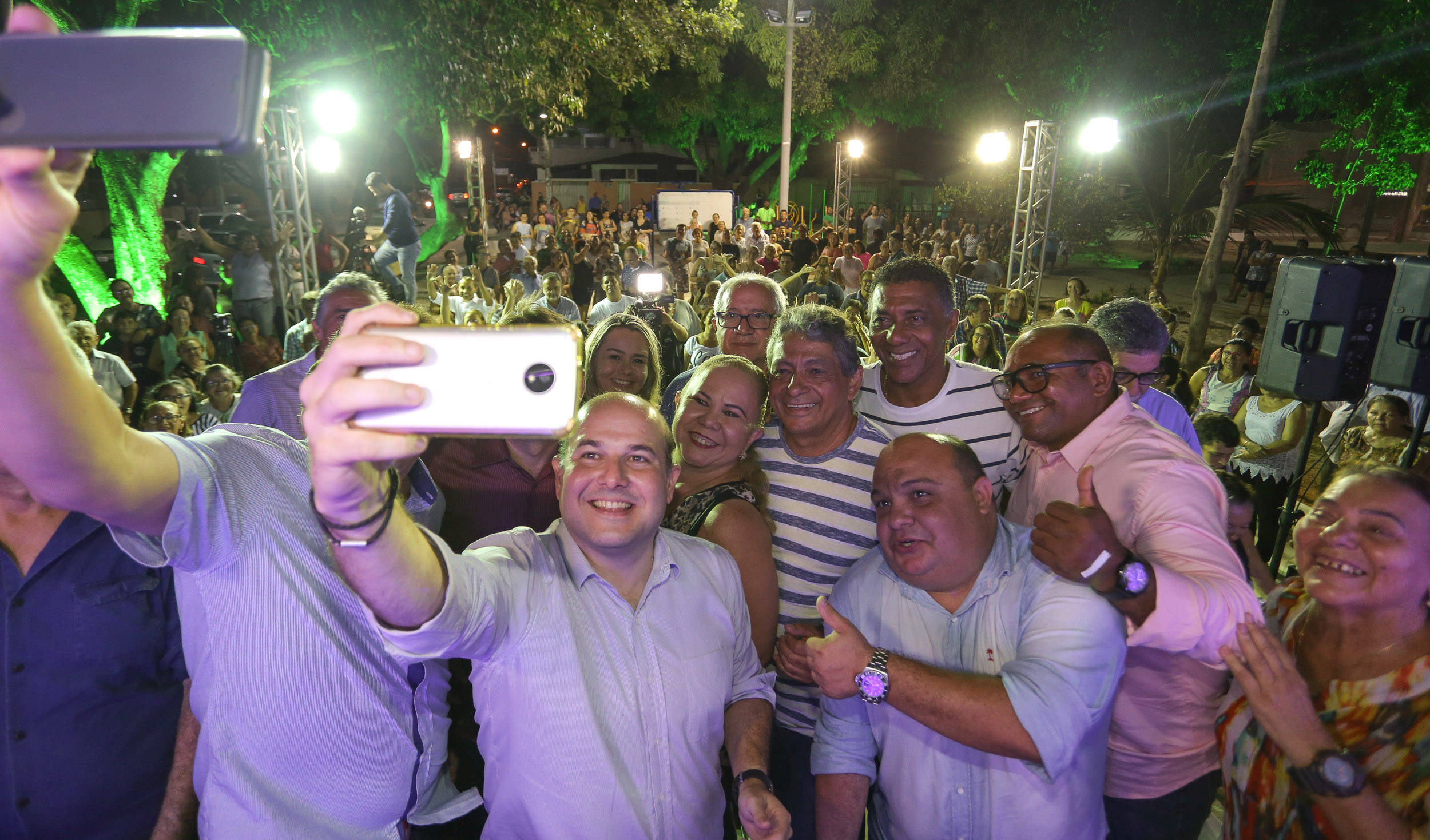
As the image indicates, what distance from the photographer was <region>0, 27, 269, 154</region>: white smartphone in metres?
0.84

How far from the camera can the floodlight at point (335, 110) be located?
10.2m

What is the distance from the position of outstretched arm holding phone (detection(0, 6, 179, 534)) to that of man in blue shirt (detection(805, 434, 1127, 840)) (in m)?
1.41

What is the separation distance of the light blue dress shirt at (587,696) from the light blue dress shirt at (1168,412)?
9.11 ft

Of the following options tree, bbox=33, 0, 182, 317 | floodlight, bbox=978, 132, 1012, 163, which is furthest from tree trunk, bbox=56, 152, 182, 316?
floodlight, bbox=978, 132, 1012, 163

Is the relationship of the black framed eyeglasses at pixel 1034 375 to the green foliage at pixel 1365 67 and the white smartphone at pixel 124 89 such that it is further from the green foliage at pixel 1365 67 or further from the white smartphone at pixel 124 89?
the green foliage at pixel 1365 67

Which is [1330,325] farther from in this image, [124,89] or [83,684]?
[83,684]

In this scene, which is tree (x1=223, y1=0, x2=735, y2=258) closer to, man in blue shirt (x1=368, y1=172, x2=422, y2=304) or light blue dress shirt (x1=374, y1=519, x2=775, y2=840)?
man in blue shirt (x1=368, y1=172, x2=422, y2=304)

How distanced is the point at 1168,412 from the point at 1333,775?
7.56 feet

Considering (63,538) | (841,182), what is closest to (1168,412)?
(63,538)

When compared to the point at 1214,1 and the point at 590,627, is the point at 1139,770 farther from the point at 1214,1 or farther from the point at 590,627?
the point at 1214,1

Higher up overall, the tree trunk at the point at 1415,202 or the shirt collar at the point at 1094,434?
the tree trunk at the point at 1415,202

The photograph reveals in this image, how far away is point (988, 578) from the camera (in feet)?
6.56

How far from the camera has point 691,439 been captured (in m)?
2.68

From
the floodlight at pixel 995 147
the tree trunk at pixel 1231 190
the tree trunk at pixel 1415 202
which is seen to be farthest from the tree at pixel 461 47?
the tree trunk at pixel 1415 202
